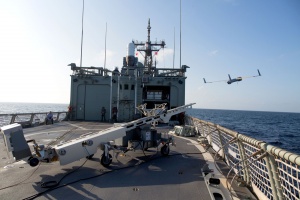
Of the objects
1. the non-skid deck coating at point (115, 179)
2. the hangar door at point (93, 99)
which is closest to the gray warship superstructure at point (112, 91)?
the hangar door at point (93, 99)

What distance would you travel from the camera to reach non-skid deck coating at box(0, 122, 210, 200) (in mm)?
4605

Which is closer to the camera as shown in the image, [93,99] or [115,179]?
Answer: [115,179]

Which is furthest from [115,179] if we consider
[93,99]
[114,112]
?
[93,99]

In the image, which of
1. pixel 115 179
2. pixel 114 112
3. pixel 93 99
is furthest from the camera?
pixel 93 99

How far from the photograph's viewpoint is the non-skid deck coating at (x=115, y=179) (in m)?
4.61

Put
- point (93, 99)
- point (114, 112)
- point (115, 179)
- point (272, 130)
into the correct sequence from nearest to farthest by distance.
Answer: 1. point (115, 179)
2. point (114, 112)
3. point (93, 99)
4. point (272, 130)

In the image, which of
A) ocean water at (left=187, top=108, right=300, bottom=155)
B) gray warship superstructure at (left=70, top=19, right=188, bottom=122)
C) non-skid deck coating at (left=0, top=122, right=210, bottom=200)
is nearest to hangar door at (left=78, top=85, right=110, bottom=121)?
gray warship superstructure at (left=70, top=19, right=188, bottom=122)

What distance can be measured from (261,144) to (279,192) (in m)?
0.78

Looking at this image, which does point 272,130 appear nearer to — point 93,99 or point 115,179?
point 93,99

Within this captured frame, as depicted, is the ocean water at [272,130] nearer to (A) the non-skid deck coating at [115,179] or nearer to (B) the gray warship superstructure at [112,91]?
(B) the gray warship superstructure at [112,91]

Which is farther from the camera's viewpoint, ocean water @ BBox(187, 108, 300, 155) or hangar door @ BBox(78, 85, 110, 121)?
ocean water @ BBox(187, 108, 300, 155)

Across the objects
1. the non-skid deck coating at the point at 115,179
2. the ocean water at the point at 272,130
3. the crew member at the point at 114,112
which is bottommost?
the ocean water at the point at 272,130

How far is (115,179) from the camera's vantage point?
5523mm

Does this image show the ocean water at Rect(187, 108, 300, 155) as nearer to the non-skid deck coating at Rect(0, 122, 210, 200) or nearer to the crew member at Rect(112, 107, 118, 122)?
the crew member at Rect(112, 107, 118, 122)
